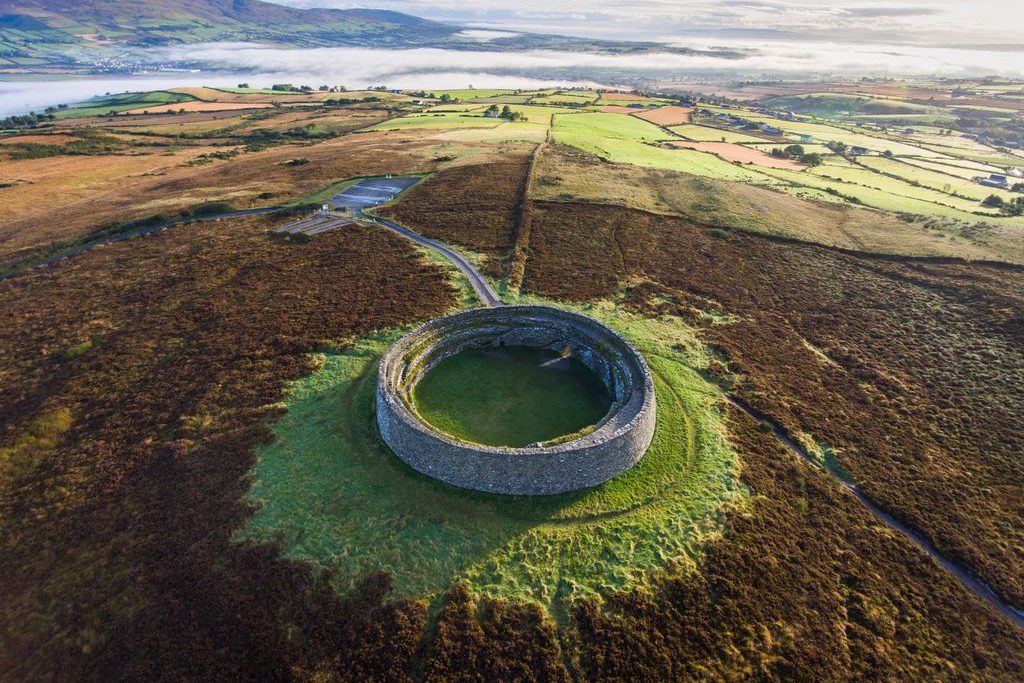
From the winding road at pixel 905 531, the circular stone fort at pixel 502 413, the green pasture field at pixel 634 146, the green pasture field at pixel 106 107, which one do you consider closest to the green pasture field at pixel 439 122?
the green pasture field at pixel 634 146

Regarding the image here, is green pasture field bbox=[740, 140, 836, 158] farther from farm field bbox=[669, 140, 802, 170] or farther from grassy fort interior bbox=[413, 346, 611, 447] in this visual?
grassy fort interior bbox=[413, 346, 611, 447]

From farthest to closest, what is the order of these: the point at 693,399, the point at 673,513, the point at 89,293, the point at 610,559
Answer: the point at 89,293, the point at 693,399, the point at 673,513, the point at 610,559

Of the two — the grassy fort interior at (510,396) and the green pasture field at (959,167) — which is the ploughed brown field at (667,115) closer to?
the green pasture field at (959,167)

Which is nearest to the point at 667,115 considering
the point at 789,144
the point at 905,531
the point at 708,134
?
the point at 708,134

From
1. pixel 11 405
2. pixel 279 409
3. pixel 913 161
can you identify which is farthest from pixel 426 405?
pixel 913 161

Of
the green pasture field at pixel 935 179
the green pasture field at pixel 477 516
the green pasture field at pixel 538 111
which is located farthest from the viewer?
the green pasture field at pixel 538 111

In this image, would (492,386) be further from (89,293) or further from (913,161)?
(913,161)
